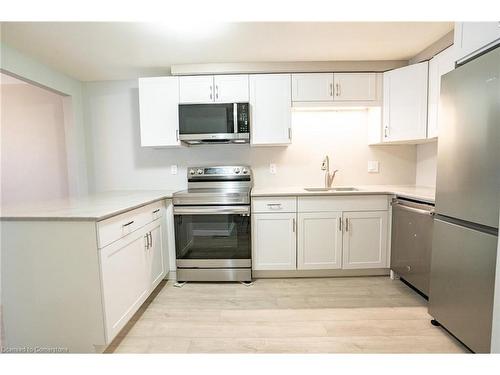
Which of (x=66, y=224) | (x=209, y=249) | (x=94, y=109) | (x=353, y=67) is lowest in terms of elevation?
(x=209, y=249)

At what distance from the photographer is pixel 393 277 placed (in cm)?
247

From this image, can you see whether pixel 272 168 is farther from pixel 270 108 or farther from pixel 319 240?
pixel 319 240

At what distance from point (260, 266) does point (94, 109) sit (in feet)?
8.75

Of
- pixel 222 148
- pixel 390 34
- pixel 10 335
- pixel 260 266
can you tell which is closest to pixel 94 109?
pixel 222 148

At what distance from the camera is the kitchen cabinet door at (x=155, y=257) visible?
2.09 meters

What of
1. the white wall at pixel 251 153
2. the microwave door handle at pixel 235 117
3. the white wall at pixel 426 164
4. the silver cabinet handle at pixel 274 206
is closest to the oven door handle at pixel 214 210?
the silver cabinet handle at pixel 274 206

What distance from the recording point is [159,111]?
8.44 feet

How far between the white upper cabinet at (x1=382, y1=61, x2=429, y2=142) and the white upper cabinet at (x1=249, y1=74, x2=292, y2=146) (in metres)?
1.02

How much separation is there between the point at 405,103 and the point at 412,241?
1.34 metres

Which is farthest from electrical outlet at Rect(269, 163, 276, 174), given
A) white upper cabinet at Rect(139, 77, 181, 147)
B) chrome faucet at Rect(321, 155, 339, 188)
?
white upper cabinet at Rect(139, 77, 181, 147)

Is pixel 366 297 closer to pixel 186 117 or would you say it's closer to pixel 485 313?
pixel 485 313

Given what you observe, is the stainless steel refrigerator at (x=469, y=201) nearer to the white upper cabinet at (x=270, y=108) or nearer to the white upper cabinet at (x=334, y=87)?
the white upper cabinet at (x=334, y=87)

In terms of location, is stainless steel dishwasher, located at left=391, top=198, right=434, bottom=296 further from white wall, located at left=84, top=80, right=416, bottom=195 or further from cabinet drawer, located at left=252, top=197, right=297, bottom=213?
cabinet drawer, located at left=252, top=197, right=297, bottom=213

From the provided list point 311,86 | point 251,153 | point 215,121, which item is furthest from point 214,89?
point 311,86
